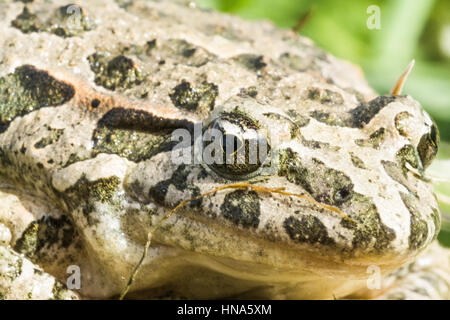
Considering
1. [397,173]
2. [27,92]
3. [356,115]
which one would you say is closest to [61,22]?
[27,92]

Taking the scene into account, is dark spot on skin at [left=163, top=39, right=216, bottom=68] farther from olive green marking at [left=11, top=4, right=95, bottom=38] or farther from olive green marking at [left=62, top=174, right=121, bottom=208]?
olive green marking at [left=62, top=174, right=121, bottom=208]

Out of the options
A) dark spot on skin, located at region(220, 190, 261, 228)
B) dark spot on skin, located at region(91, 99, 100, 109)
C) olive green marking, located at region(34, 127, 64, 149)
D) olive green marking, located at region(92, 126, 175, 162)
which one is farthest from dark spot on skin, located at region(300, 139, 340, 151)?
olive green marking, located at region(34, 127, 64, 149)

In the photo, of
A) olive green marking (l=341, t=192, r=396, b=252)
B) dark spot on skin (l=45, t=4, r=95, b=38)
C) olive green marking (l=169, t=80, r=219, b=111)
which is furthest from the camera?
dark spot on skin (l=45, t=4, r=95, b=38)

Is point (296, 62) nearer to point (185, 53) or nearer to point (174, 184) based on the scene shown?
point (185, 53)

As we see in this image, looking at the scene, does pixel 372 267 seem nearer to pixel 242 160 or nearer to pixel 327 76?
pixel 242 160

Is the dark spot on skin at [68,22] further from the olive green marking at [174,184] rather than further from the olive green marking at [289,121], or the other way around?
the olive green marking at [289,121]
